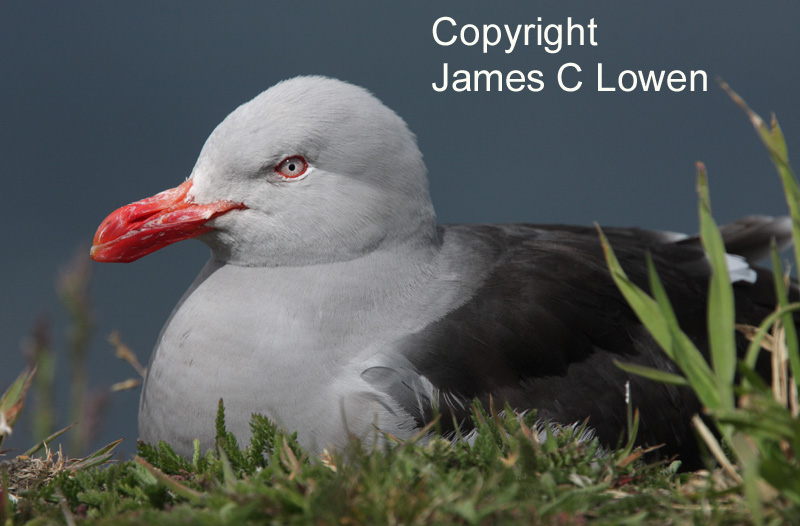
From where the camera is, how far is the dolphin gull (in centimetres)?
354

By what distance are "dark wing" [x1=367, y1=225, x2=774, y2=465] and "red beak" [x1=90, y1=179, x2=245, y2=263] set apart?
105 centimetres

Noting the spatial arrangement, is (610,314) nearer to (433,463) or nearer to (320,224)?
(320,224)

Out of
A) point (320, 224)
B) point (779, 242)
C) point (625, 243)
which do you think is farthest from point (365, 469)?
point (779, 242)

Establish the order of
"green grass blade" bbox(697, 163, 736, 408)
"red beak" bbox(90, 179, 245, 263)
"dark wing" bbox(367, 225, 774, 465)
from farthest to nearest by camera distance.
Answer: "red beak" bbox(90, 179, 245, 263), "dark wing" bbox(367, 225, 774, 465), "green grass blade" bbox(697, 163, 736, 408)

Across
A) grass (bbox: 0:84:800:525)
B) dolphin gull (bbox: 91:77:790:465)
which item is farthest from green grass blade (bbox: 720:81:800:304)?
dolphin gull (bbox: 91:77:790:465)

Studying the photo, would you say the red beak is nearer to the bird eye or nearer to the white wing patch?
the bird eye

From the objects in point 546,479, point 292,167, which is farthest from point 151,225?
point 546,479

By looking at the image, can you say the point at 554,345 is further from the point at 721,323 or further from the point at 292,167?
the point at 721,323

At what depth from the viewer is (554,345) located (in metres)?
3.95

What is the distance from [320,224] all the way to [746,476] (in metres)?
2.31

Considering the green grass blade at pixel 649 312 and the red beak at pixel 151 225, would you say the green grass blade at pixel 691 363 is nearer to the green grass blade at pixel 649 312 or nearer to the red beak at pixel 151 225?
the green grass blade at pixel 649 312

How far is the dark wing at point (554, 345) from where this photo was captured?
3691 mm

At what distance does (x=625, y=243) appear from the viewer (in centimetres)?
498

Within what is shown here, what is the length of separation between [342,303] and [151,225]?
3.04 feet
